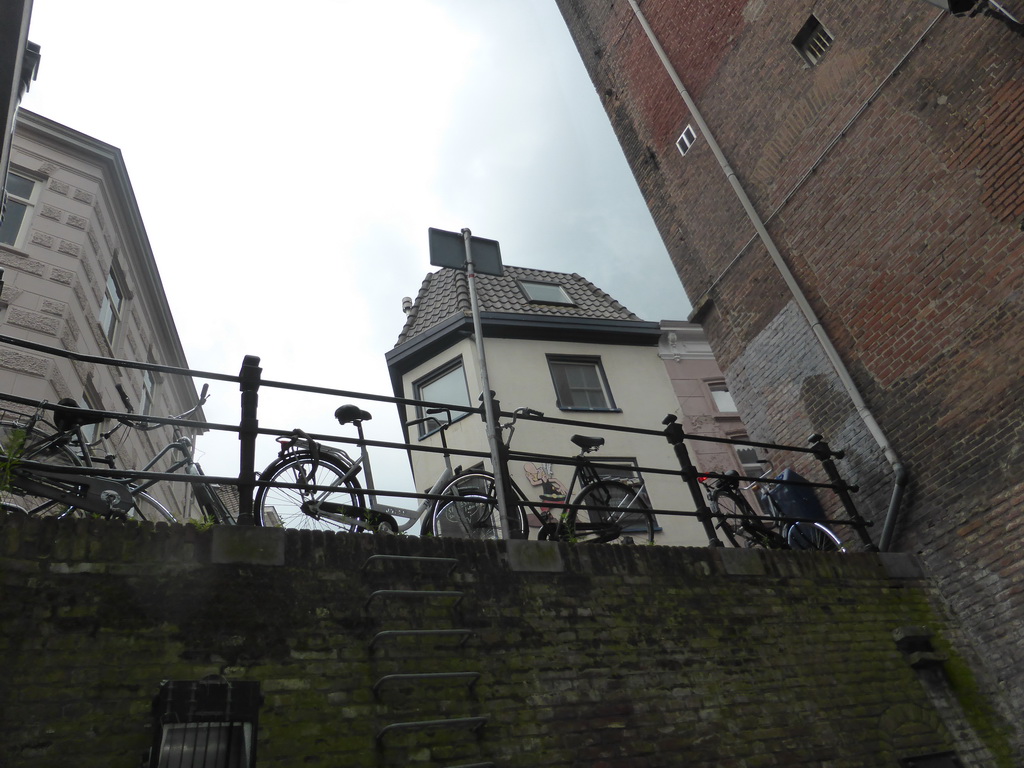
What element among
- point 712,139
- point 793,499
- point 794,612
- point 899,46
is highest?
point 712,139

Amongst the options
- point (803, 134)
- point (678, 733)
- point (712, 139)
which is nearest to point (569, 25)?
point (712, 139)

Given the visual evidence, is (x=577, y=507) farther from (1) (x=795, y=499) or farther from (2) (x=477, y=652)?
(1) (x=795, y=499)

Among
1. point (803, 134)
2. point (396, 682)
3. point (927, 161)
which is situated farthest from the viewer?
point (803, 134)

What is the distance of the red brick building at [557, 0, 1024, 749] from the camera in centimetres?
718

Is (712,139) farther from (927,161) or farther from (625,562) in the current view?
(625,562)

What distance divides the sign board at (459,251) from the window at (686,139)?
5570mm

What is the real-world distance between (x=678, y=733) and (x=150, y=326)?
13357 mm

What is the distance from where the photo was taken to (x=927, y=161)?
8141 mm

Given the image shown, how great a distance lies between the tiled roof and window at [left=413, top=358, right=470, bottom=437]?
124cm

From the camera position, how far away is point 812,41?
9.86m

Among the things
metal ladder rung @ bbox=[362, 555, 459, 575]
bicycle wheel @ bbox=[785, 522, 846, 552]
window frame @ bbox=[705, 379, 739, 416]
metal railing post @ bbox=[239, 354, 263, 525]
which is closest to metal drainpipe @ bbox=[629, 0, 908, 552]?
bicycle wheel @ bbox=[785, 522, 846, 552]

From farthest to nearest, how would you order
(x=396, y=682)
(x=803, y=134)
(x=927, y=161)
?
(x=803, y=134), (x=927, y=161), (x=396, y=682)

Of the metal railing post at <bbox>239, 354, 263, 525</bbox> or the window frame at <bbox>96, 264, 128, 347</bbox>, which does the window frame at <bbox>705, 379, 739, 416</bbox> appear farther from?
the metal railing post at <bbox>239, 354, 263, 525</bbox>

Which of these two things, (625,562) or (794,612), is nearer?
(625,562)
